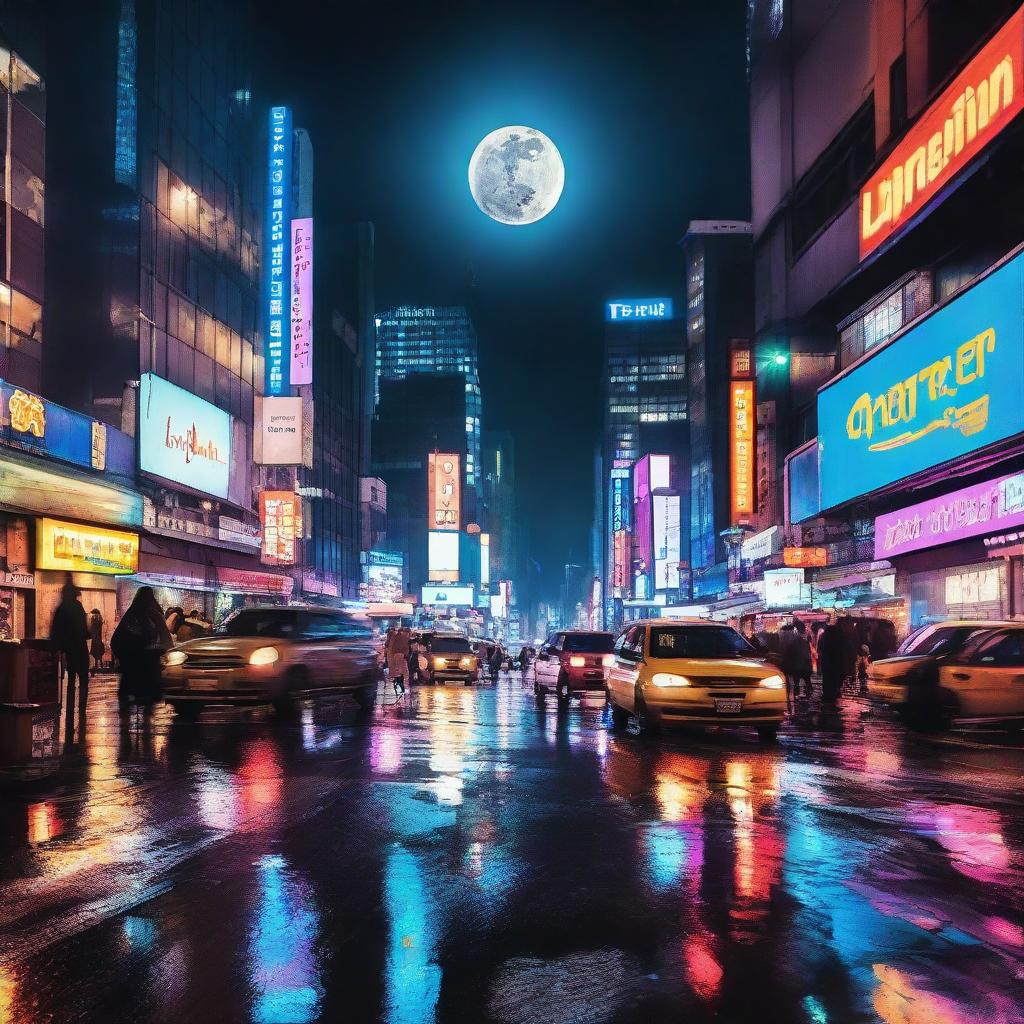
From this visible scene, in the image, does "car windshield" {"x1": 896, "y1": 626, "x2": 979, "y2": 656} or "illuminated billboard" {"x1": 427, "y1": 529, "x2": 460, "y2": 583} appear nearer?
"car windshield" {"x1": 896, "y1": 626, "x2": 979, "y2": 656}

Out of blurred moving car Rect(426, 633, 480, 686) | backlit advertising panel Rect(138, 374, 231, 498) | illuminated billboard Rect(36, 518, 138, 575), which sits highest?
backlit advertising panel Rect(138, 374, 231, 498)

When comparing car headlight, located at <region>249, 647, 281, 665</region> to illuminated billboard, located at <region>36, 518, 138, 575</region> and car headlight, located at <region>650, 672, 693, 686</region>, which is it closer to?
car headlight, located at <region>650, 672, 693, 686</region>

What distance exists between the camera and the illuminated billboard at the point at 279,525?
52.3 meters

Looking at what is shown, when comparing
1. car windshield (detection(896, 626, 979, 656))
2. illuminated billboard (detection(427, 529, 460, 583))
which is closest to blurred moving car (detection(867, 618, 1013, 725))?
car windshield (detection(896, 626, 979, 656))

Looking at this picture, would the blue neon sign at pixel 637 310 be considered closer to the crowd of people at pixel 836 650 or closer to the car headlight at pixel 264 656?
the crowd of people at pixel 836 650

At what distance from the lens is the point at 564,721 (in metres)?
19.1

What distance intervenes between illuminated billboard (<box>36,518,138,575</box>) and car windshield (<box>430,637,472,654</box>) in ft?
35.2

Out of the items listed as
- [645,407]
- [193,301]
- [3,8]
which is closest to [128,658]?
[3,8]

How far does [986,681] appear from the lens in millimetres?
16094

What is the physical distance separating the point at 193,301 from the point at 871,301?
26.2m

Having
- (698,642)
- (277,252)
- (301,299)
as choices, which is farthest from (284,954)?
(277,252)

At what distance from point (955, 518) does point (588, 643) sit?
924 centimetres

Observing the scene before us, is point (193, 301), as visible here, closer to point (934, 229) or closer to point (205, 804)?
point (934, 229)

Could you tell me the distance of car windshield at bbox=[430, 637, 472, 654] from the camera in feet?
119
